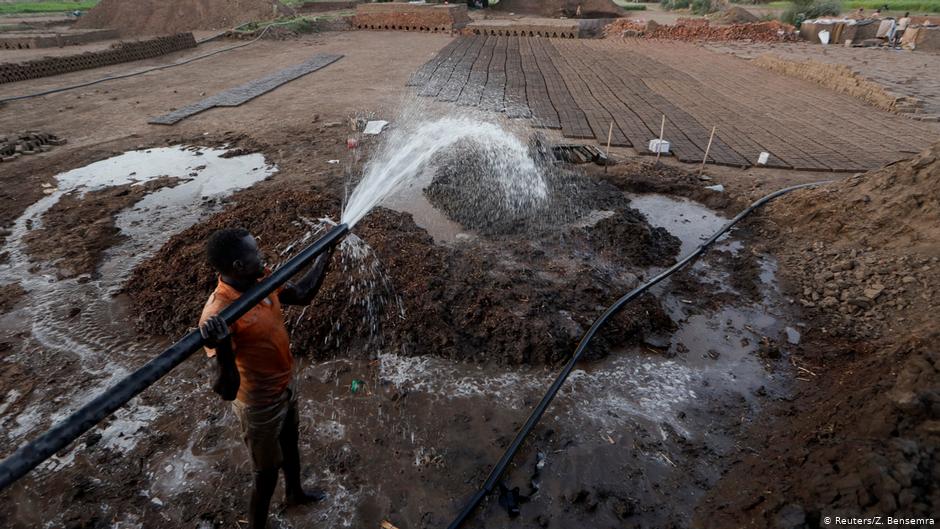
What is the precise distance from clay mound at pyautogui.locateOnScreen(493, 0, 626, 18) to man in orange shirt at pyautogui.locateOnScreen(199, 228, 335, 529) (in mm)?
34324

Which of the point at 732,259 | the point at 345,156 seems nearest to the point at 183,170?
the point at 345,156

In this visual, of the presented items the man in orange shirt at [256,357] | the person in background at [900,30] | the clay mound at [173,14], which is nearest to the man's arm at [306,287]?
the man in orange shirt at [256,357]

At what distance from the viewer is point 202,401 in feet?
12.7

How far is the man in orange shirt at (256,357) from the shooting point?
85.4 inches

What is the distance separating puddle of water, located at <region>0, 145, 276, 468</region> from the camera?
12.6 feet

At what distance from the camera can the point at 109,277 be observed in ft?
17.8

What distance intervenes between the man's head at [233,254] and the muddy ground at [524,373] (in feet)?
2.32

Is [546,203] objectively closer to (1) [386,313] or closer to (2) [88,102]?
(1) [386,313]

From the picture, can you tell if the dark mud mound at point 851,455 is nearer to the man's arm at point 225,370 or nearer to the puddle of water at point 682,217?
the puddle of water at point 682,217

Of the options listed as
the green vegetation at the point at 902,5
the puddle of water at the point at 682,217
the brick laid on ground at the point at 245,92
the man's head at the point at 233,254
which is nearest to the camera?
the man's head at the point at 233,254

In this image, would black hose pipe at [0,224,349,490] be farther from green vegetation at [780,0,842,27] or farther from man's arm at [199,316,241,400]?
green vegetation at [780,0,842,27]

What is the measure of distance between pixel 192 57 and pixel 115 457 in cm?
1906

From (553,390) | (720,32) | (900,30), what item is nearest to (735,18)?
(720,32)

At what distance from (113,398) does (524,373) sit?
3.16 meters
